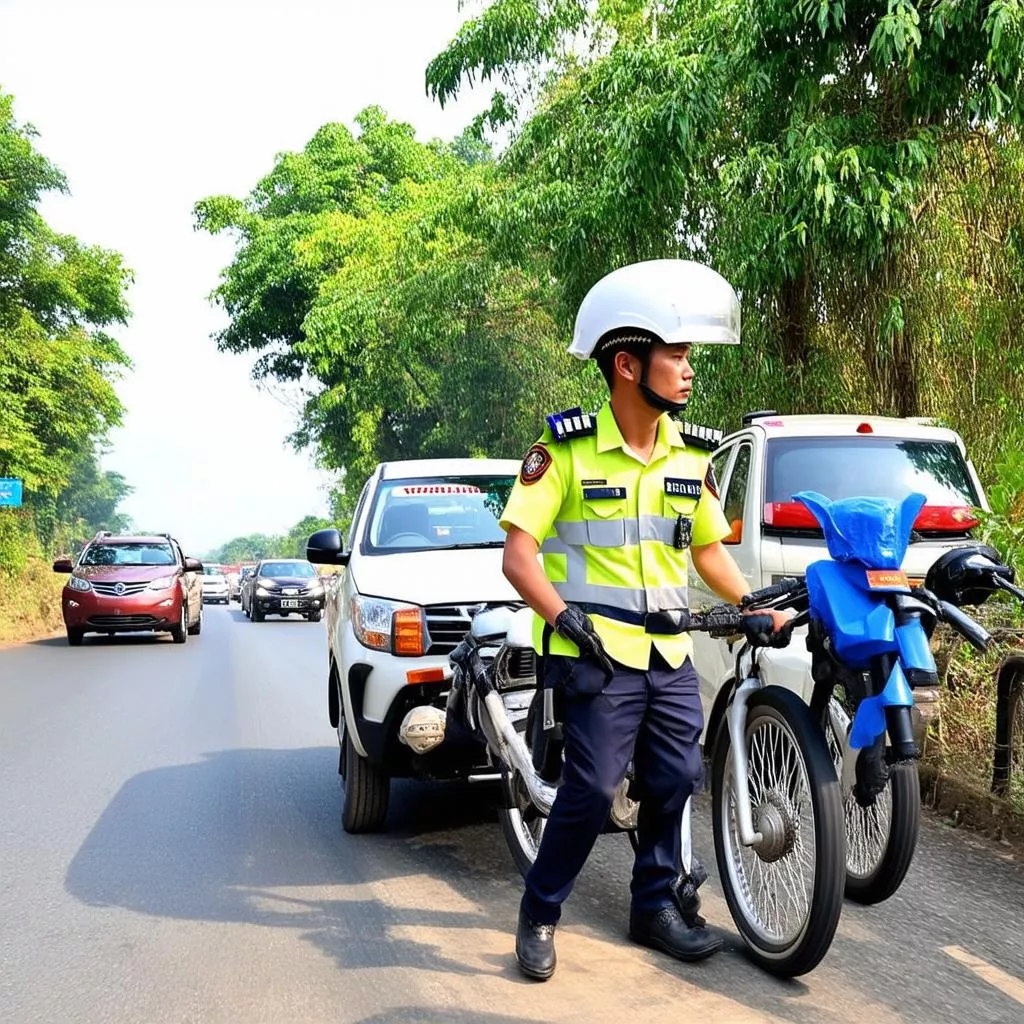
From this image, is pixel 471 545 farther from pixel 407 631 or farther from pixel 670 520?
pixel 670 520

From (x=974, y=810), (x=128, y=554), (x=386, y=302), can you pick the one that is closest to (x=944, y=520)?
(x=974, y=810)

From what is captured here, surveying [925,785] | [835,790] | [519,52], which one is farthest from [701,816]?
[519,52]

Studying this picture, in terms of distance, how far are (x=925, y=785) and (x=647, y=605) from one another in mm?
3195

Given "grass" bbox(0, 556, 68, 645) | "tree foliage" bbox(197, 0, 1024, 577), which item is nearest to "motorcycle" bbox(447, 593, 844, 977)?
"tree foliage" bbox(197, 0, 1024, 577)

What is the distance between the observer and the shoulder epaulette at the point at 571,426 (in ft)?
13.2

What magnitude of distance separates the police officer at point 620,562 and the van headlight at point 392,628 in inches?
66.2

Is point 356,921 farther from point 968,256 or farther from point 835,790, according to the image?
point 968,256

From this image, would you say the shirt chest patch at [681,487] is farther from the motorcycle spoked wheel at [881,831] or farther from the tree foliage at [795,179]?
the tree foliage at [795,179]

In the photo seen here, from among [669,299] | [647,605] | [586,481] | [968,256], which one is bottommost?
[647,605]

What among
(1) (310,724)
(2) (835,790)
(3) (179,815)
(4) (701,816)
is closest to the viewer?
(2) (835,790)

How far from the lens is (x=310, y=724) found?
10500 millimetres

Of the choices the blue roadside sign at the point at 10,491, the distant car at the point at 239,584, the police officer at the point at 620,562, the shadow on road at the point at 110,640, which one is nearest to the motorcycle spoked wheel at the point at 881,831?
the police officer at the point at 620,562

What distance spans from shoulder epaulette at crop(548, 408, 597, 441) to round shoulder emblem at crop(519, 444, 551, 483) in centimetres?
7

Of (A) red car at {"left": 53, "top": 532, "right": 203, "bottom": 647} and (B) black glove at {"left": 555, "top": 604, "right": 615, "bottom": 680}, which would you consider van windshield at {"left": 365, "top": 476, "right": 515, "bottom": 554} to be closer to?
(B) black glove at {"left": 555, "top": 604, "right": 615, "bottom": 680}
